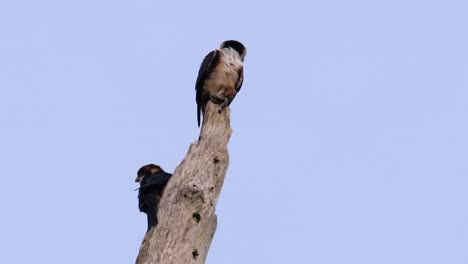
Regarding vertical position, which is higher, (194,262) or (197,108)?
(197,108)

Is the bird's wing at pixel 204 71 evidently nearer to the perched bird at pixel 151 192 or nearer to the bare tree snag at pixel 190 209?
the perched bird at pixel 151 192

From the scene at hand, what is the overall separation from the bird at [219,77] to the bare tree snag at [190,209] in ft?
7.76

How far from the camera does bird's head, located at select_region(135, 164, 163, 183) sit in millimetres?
7641

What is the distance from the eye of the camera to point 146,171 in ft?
25.7

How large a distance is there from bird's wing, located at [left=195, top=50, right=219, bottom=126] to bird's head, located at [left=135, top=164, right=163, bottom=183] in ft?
3.73

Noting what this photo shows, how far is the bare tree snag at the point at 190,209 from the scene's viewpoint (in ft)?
17.4

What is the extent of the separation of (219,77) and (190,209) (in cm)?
329

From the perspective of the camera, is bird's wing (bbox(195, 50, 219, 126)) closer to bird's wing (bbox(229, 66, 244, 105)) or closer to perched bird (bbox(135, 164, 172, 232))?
bird's wing (bbox(229, 66, 244, 105))

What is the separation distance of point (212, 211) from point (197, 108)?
11.1 ft

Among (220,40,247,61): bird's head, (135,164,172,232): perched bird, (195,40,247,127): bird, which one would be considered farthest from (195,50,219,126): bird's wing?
(135,164,172,232): perched bird

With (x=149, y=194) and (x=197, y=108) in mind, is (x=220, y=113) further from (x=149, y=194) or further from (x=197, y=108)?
(x=197, y=108)

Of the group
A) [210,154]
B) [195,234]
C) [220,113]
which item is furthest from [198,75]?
[195,234]

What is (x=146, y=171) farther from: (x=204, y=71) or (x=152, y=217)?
(x=152, y=217)

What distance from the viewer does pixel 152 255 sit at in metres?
5.28
